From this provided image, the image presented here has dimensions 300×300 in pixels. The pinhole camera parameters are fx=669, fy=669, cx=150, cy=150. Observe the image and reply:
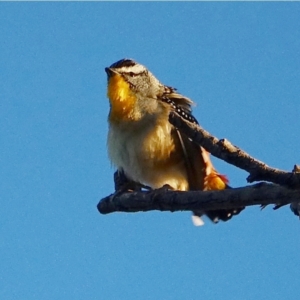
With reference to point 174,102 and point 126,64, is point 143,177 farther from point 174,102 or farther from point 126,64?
point 126,64

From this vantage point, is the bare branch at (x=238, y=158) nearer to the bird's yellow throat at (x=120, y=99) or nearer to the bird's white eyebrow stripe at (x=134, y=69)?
the bird's yellow throat at (x=120, y=99)

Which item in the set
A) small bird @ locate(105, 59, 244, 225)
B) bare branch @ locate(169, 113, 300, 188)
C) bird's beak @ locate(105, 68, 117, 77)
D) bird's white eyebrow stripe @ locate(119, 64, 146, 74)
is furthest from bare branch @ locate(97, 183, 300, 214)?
bird's white eyebrow stripe @ locate(119, 64, 146, 74)

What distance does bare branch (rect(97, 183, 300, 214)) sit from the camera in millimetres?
4352

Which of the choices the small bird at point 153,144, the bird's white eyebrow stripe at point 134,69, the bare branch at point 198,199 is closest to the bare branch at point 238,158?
the bare branch at point 198,199

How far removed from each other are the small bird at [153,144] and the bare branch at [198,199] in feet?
5.09

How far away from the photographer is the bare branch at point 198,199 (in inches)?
171

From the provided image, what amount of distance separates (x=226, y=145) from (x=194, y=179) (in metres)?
3.26

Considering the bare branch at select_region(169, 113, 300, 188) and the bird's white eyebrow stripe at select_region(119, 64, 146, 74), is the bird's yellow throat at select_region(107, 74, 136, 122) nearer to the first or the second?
Answer: the bird's white eyebrow stripe at select_region(119, 64, 146, 74)

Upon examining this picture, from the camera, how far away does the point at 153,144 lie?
7.32 metres

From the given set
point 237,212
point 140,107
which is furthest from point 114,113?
point 237,212

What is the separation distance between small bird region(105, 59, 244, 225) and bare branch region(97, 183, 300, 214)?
1553mm

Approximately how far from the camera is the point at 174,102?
781cm

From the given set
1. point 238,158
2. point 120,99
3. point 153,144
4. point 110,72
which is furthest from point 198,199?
point 110,72

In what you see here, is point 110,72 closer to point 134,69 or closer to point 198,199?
point 134,69
